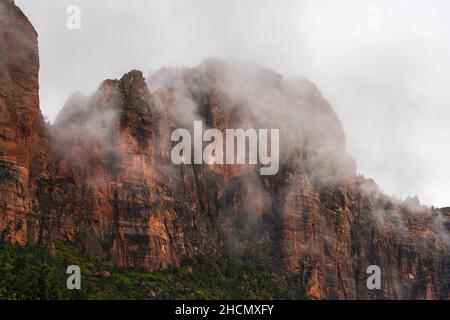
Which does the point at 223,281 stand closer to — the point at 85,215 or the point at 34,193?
the point at 85,215

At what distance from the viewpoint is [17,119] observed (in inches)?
6275

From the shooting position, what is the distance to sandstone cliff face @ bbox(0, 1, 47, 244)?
153125mm

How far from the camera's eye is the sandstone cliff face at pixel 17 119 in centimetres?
15312
